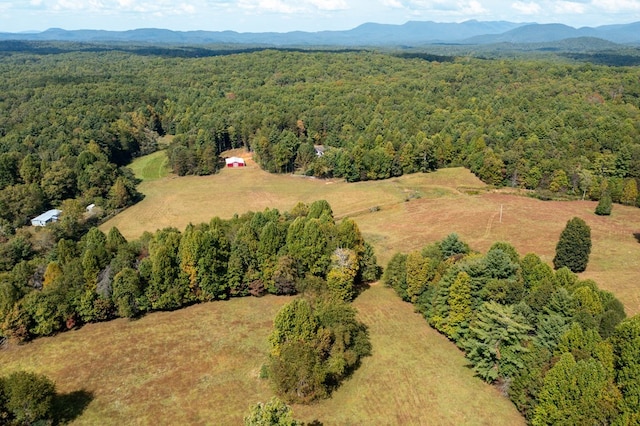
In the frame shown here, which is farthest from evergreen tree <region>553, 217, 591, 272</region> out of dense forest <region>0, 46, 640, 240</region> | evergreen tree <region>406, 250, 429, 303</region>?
dense forest <region>0, 46, 640, 240</region>

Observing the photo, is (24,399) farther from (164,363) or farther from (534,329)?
(534,329)

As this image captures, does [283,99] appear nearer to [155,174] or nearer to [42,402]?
[155,174]

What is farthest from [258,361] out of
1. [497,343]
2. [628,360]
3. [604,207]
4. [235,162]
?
[235,162]

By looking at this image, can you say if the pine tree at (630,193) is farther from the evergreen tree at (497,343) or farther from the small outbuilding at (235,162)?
the small outbuilding at (235,162)

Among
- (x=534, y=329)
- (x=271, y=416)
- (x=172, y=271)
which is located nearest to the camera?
(x=271, y=416)

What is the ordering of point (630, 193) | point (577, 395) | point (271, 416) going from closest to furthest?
point (271, 416) → point (577, 395) → point (630, 193)

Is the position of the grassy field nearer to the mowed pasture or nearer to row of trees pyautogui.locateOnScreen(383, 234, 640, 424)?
row of trees pyautogui.locateOnScreen(383, 234, 640, 424)
